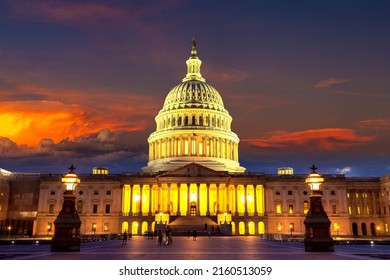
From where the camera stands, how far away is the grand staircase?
82863 mm

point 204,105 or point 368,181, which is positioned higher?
point 204,105

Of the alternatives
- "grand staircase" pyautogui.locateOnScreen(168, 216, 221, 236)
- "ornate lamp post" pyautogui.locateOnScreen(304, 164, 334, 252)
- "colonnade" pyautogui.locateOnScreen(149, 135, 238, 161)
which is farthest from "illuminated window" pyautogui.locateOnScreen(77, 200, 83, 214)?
"ornate lamp post" pyautogui.locateOnScreen(304, 164, 334, 252)

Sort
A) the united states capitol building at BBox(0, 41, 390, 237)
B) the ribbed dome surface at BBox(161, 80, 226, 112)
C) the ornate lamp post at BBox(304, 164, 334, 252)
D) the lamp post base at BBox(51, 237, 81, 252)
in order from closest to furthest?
the lamp post base at BBox(51, 237, 81, 252), the ornate lamp post at BBox(304, 164, 334, 252), the united states capitol building at BBox(0, 41, 390, 237), the ribbed dome surface at BBox(161, 80, 226, 112)

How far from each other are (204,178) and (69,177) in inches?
2640

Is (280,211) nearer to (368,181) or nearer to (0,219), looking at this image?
(368,181)

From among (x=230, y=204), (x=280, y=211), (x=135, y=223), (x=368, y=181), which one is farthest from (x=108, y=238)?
(x=368, y=181)

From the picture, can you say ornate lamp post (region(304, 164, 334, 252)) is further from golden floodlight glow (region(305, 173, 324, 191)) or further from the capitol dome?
the capitol dome

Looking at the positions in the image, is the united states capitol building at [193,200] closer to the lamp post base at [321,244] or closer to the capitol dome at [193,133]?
the capitol dome at [193,133]

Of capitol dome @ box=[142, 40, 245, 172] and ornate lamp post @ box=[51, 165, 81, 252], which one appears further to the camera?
capitol dome @ box=[142, 40, 245, 172]

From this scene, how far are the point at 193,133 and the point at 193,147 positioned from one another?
4005mm

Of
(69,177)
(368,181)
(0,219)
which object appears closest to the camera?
(69,177)

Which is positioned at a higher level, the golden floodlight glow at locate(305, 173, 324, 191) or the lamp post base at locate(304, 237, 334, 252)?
the golden floodlight glow at locate(305, 173, 324, 191)

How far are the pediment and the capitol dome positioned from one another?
1103cm
